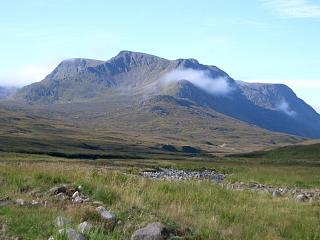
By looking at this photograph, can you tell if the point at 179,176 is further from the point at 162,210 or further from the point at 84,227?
the point at 84,227

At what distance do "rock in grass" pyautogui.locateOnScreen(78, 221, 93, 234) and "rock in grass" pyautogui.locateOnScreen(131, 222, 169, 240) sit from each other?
3.40 ft

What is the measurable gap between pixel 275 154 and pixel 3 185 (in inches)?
5370

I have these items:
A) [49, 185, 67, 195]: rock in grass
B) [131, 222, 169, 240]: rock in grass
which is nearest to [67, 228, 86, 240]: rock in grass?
[131, 222, 169, 240]: rock in grass

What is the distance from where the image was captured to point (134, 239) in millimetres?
12281

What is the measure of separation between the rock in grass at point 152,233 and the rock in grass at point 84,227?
1.04 meters

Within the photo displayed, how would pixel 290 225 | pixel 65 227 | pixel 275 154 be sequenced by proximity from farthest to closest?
pixel 275 154
pixel 290 225
pixel 65 227

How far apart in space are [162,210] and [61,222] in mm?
4250

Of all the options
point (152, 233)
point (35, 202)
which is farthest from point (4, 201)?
point (152, 233)

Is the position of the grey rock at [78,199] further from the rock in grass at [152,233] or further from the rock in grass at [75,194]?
the rock in grass at [152,233]

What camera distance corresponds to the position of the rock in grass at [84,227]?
38.0 ft

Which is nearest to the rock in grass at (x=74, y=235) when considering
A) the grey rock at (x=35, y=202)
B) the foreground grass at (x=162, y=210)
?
the foreground grass at (x=162, y=210)

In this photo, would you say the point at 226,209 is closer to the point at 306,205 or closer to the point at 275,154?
the point at 306,205

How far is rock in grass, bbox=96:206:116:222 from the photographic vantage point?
43.6ft

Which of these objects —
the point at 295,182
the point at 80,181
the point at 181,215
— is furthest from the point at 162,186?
the point at 295,182
